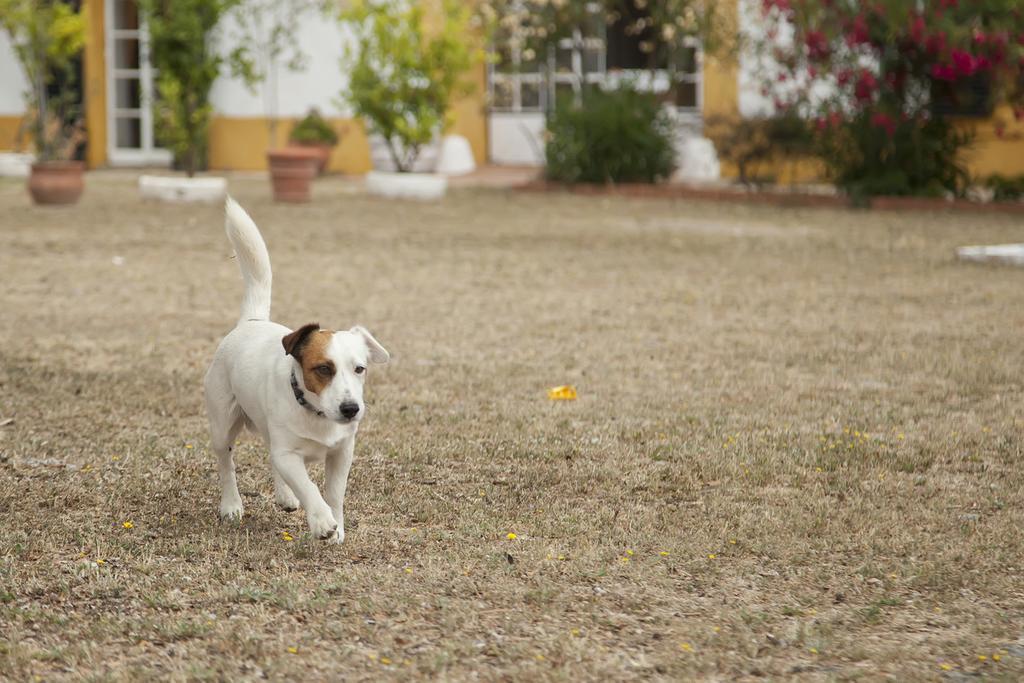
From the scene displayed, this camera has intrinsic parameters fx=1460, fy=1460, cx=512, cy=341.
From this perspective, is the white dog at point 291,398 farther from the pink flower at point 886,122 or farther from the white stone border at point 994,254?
the pink flower at point 886,122

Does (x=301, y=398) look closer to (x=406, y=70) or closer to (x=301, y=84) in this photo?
(x=406, y=70)

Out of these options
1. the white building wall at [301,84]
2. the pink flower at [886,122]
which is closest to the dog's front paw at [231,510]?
the pink flower at [886,122]

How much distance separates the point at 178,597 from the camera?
359 centimetres

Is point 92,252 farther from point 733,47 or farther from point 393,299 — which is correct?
point 733,47

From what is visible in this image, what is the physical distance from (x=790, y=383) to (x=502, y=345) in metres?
1.60

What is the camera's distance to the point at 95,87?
72.0ft

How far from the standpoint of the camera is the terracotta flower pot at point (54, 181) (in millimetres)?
14812

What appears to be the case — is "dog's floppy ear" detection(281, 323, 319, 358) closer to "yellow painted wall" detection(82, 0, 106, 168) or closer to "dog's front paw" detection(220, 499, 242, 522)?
"dog's front paw" detection(220, 499, 242, 522)

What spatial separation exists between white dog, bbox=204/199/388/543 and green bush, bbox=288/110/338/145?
A: 664 inches

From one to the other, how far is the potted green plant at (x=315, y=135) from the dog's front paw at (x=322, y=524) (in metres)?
17.3

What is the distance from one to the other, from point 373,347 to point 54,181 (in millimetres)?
11750

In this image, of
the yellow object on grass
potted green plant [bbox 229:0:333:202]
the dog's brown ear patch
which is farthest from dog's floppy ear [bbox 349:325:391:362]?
potted green plant [bbox 229:0:333:202]

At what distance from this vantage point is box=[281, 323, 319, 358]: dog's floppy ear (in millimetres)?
3824

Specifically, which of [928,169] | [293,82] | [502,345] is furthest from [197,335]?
[293,82]
